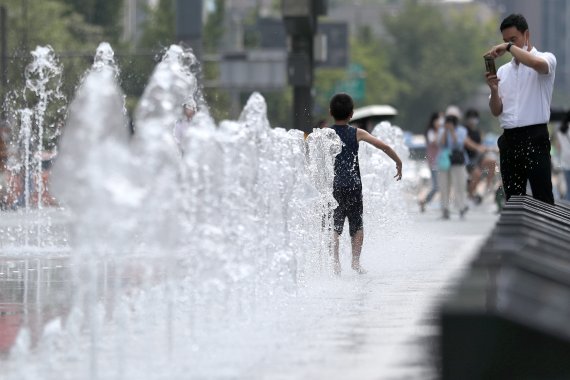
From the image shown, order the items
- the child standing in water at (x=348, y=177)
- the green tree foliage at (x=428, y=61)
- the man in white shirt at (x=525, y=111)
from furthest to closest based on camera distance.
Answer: the green tree foliage at (x=428, y=61) < the child standing in water at (x=348, y=177) < the man in white shirt at (x=525, y=111)

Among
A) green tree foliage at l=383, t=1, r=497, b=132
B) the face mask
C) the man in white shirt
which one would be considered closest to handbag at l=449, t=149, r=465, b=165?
the face mask

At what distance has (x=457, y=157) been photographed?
24031mm

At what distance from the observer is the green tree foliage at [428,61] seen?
118625 mm

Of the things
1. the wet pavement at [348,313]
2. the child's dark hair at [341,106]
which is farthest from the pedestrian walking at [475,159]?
the child's dark hair at [341,106]

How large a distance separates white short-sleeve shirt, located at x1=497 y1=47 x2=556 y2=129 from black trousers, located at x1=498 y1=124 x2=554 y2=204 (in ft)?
0.19

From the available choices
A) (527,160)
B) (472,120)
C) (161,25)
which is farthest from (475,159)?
(161,25)

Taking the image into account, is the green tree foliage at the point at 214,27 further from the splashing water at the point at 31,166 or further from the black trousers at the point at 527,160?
the black trousers at the point at 527,160

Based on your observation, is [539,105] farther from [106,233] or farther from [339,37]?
[339,37]

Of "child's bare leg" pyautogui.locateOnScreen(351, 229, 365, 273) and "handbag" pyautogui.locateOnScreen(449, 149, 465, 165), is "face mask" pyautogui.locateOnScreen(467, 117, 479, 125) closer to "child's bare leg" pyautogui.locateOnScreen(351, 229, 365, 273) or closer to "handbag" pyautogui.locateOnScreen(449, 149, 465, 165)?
"handbag" pyautogui.locateOnScreen(449, 149, 465, 165)

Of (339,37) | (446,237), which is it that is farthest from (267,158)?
(339,37)

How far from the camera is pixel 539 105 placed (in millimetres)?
10805

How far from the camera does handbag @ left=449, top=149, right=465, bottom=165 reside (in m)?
23.9

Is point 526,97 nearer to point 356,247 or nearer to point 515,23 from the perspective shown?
point 515,23

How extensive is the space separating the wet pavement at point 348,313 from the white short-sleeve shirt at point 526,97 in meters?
1.03
